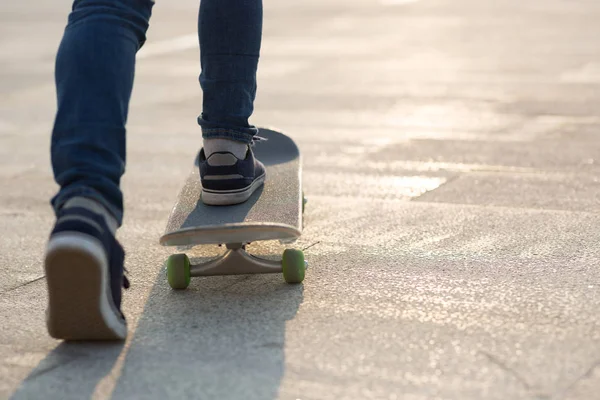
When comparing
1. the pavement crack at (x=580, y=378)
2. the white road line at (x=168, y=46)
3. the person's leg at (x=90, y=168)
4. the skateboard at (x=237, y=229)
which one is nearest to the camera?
the pavement crack at (x=580, y=378)

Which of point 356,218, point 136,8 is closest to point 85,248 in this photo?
point 136,8

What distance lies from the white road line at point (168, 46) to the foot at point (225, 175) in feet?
16.8

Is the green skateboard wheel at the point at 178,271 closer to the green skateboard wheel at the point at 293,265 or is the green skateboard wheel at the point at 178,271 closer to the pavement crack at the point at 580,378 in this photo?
the green skateboard wheel at the point at 293,265

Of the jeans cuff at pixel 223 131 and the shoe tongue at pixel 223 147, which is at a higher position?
the jeans cuff at pixel 223 131

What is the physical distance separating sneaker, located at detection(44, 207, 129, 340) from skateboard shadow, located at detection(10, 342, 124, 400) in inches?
2.2

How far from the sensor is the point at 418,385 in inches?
78.1

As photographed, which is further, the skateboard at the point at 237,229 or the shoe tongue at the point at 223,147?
the shoe tongue at the point at 223,147

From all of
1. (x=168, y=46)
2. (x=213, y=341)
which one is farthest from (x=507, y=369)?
(x=168, y=46)

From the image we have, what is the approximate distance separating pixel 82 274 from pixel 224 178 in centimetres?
74

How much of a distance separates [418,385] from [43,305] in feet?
3.41

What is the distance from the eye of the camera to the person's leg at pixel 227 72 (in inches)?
101

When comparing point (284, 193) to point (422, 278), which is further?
point (284, 193)

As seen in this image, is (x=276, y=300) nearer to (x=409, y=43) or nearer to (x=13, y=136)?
(x=13, y=136)

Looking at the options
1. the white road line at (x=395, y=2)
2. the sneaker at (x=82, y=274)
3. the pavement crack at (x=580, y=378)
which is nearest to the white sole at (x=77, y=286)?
the sneaker at (x=82, y=274)
